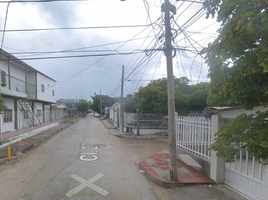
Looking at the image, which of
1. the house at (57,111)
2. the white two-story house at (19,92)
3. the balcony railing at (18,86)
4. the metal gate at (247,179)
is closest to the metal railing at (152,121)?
the white two-story house at (19,92)

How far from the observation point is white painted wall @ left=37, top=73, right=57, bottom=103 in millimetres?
18328

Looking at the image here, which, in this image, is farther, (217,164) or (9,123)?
(9,123)

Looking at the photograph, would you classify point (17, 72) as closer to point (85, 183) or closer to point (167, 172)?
point (85, 183)

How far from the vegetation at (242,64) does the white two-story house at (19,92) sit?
429 inches

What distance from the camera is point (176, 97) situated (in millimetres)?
12516

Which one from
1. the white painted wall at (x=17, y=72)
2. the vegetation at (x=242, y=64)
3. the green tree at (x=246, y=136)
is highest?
the white painted wall at (x=17, y=72)

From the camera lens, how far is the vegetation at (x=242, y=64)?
6.26ft

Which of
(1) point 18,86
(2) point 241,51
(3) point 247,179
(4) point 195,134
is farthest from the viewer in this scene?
(1) point 18,86

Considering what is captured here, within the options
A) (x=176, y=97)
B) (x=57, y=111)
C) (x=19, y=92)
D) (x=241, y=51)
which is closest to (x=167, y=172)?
(x=241, y=51)

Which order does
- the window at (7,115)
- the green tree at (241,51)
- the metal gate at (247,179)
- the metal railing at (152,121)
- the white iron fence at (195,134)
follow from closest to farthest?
1. the green tree at (241,51)
2. the metal gate at (247,179)
3. the white iron fence at (195,134)
4. the window at (7,115)
5. the metal railing at (152,121)

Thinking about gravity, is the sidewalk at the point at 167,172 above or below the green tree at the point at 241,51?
below

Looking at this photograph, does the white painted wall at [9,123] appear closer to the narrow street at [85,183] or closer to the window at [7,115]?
the window at [7,115]

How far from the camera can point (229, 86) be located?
2500mm

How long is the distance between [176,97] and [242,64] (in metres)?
10.4
